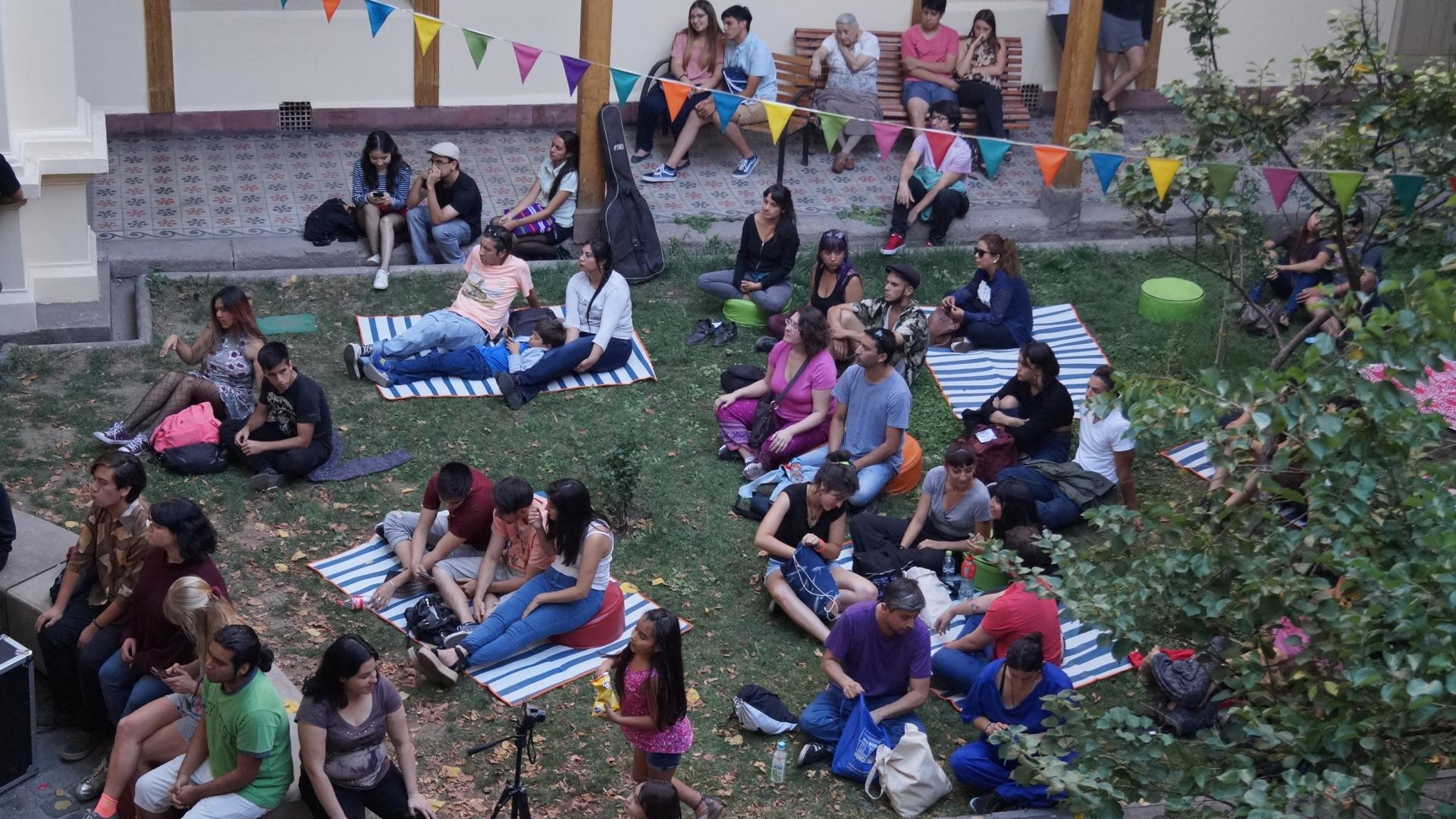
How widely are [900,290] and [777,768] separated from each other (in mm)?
3906

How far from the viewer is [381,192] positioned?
36.5 feet

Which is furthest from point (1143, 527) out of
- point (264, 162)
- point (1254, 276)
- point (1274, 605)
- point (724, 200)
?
point (264, 162)

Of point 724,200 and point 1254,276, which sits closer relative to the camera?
point 1254,276

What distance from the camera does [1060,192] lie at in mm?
12414

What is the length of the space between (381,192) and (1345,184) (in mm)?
6557

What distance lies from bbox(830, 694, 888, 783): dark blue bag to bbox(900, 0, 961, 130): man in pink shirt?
769 centimetres

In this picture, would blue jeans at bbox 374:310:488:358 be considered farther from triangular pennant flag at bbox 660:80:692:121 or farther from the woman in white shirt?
triangular pennant flag at bbox 660:80:692:121

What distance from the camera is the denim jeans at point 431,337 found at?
9.74 m

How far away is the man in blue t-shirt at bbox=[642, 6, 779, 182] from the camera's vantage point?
42.3 feet

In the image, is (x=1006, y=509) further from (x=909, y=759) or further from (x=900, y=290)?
(x=900, y=290)

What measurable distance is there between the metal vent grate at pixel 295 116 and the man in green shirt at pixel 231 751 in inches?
322

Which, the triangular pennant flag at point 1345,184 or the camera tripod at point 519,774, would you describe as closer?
the camera tripod at point 519,774

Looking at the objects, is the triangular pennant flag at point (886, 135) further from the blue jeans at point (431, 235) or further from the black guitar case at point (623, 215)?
the blue jeans at point (431, 235)

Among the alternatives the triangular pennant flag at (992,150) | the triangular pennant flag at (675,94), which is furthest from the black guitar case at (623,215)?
the triangular pennant flag at (992,150)
